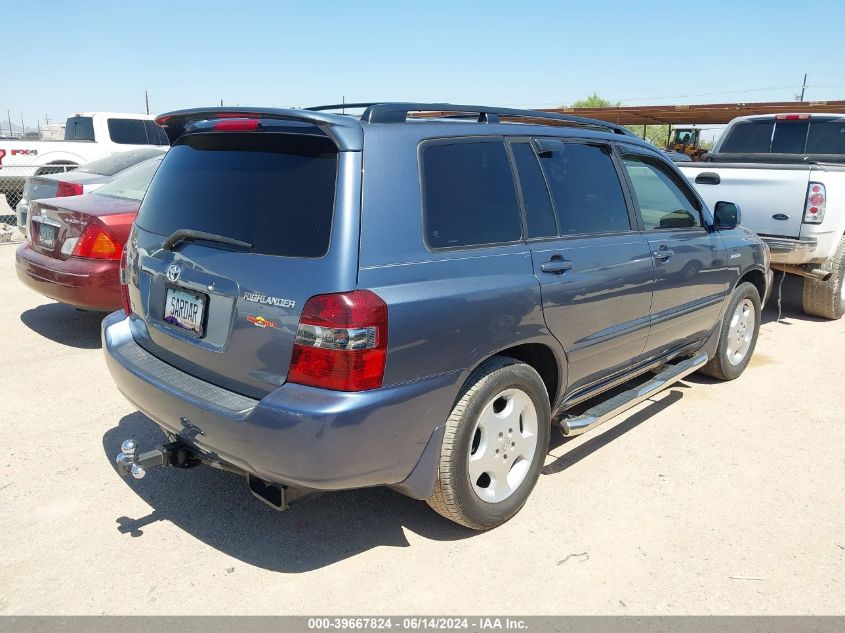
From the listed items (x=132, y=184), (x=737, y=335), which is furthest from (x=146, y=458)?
(x=737, y=335)

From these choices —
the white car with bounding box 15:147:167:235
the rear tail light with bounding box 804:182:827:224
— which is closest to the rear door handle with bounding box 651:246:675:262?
the rear tail light with bounding box 804:182:827:224

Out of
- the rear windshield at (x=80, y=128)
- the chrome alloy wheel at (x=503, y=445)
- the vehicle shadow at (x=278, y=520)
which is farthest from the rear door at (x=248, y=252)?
the rear windshield at (x=80, y=128)

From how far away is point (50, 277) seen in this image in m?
5.43

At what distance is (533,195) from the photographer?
3285 millimetres

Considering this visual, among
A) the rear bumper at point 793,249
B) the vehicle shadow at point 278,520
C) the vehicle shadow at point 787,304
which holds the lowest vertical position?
the vehicle shadow at point 787,304

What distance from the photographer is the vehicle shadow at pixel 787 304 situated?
7499 millimetres

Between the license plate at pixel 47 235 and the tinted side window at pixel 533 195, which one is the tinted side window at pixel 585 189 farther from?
the license plate at pixel 47 235

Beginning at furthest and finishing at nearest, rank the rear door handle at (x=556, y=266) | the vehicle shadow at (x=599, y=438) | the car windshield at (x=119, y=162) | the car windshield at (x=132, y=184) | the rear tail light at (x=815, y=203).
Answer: the car windshield at (x=119, y=162) < the rear tail light at (x=815, y=203) < the car windshield at (x=132, y=184) < the vehicle shadow at (x=599, y=438) < the rear door handle at (x=556, y=266)

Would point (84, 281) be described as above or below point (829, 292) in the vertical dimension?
above

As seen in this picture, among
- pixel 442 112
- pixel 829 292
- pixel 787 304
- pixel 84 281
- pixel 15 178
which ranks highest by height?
pixel 442 112

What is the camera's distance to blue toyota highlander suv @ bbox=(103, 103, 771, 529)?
2.47 metres

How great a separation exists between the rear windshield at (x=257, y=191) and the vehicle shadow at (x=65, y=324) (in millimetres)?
3062

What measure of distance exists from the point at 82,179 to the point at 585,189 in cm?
606

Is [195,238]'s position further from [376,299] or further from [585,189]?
[585,189]
